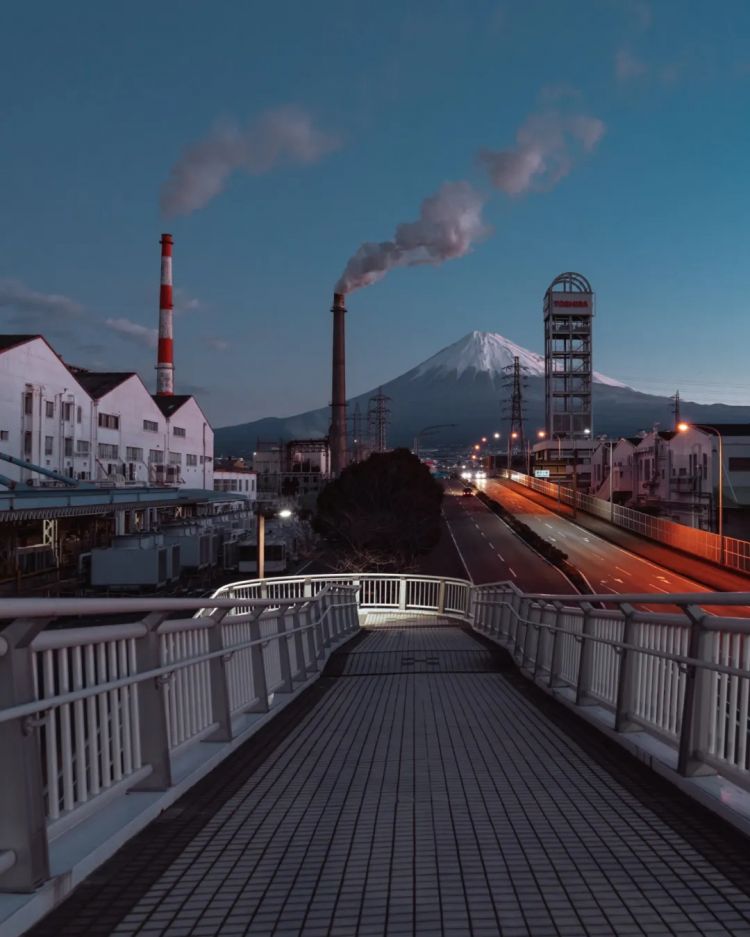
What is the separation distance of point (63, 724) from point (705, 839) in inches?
127

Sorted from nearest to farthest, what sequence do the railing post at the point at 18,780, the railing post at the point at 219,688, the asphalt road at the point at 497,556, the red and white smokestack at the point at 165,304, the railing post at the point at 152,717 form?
the railing post at the point at 18,780 < the railing post at the point at 152,717 < the railing post at the point at 219,688 < the asphalt road at the point at 497,556 < the red and white smokestack at the point at 165,304

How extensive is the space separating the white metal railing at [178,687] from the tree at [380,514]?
4206 centimetres

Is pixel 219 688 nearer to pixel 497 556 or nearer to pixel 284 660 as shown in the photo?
pixel 284 660

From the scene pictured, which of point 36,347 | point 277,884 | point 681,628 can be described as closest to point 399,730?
point 681,628

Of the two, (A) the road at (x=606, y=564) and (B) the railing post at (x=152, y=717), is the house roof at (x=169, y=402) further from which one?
(B) the railing post at (x=152, y=717)

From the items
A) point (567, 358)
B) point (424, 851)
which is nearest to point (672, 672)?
point (424, 851)

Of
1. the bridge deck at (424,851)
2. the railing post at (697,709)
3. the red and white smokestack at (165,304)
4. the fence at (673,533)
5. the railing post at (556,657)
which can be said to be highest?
the red and white smokestack at (165,304)

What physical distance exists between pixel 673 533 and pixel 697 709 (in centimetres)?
5011

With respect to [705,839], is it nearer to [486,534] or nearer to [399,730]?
[399,730]

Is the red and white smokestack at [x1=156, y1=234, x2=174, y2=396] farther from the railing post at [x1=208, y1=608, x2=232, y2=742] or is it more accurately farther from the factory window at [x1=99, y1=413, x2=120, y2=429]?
the railing post at [x1=208, y1=608, x2=232, y2=742]

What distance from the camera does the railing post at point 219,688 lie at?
638cm

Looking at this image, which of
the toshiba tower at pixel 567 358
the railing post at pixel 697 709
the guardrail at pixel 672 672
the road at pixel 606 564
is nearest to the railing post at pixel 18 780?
the guardrail at pixel 672 672

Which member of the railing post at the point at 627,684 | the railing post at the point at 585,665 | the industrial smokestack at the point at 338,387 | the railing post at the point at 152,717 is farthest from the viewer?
the industrial smokestack at the point at 338,387

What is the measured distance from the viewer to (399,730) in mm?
7570
